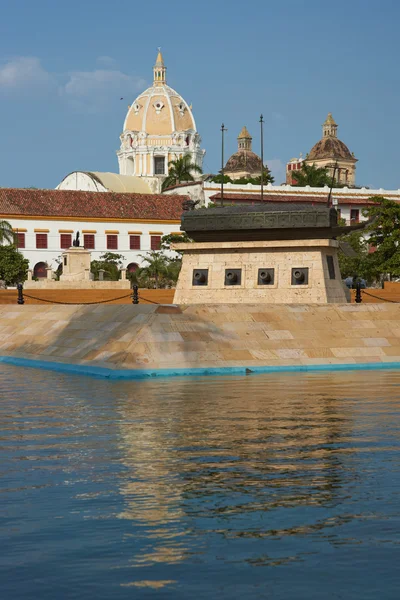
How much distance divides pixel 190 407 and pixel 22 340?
11582 mm

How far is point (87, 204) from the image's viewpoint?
8556cm

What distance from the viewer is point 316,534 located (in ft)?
24.7

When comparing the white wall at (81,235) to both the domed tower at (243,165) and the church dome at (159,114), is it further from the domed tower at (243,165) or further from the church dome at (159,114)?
the domed tower at (243,165)

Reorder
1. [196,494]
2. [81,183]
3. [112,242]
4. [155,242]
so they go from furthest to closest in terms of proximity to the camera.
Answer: [81,183]
[155,242]
[112,242]
[196,494]

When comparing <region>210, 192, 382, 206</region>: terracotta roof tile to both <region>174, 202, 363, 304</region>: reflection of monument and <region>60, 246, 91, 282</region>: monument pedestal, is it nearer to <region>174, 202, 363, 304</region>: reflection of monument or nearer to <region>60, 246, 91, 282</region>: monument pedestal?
<region>60, 246, 91, 282</region>: monument pedestal

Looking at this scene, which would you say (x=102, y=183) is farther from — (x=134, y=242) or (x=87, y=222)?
(x=87, y=222)

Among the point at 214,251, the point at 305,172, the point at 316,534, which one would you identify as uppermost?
the point at 305,172

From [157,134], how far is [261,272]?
355ft

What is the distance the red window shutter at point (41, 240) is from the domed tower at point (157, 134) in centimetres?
4493

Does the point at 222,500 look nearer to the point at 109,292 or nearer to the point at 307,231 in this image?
the point at 307,231

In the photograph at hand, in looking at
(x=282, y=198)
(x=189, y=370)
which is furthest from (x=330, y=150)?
(x=189, y=370)

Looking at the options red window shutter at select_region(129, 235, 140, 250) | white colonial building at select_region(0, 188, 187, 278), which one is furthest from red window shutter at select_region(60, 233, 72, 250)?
red window shutter at select_region(129, 235, 140, 250)

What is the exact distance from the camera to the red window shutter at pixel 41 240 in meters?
83.8

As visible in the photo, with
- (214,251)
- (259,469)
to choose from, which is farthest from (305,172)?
(259,469)
